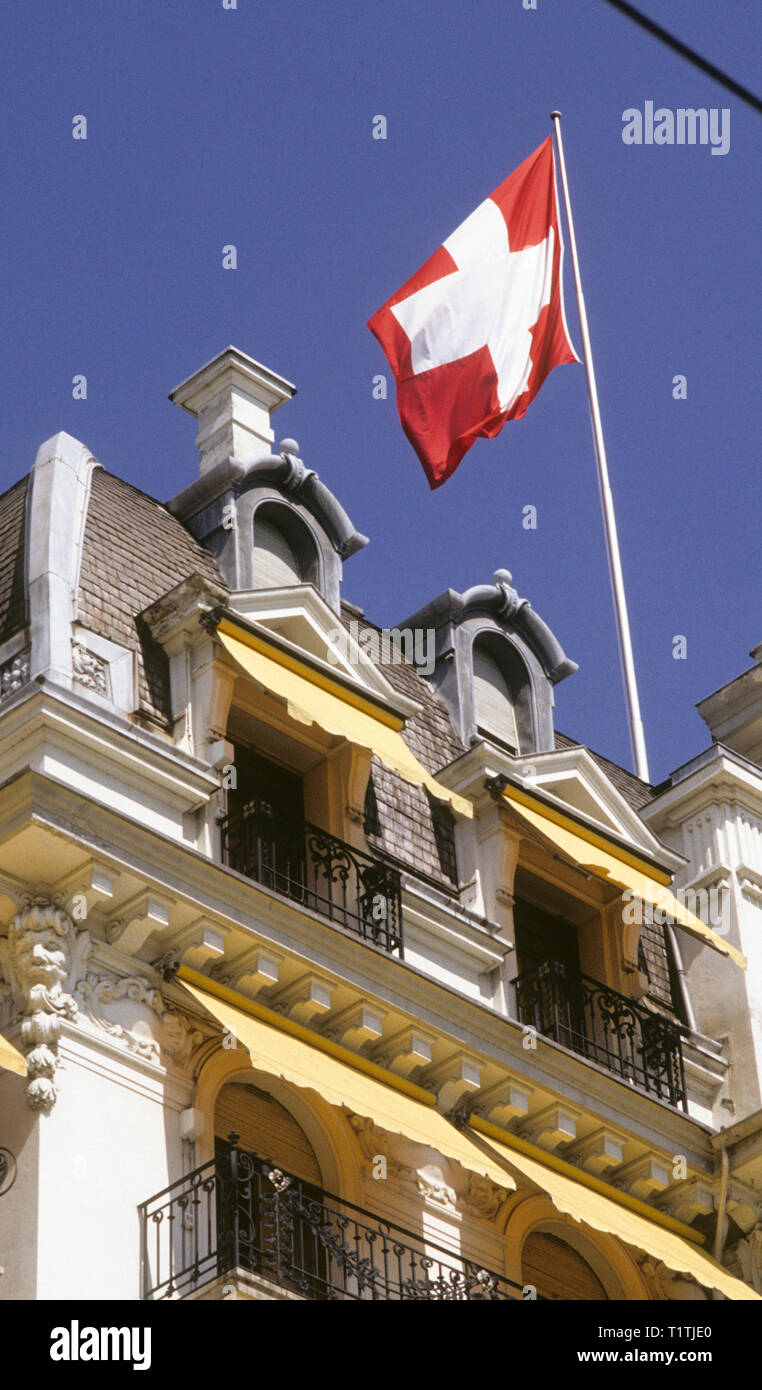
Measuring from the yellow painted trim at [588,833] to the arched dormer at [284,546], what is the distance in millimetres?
2873

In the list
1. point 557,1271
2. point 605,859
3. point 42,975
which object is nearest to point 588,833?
point 605,859

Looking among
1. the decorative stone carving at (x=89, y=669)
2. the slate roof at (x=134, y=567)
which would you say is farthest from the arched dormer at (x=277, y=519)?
the decorative stone carving at (x=89, y=669)

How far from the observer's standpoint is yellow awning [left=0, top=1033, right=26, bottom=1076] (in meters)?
19.1

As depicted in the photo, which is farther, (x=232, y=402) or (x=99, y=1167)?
(x=232, y=402)

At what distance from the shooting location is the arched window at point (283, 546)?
25.8 meters

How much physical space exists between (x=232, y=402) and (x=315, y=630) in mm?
3818

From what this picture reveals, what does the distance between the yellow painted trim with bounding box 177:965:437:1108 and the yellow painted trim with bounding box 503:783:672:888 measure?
131 inches

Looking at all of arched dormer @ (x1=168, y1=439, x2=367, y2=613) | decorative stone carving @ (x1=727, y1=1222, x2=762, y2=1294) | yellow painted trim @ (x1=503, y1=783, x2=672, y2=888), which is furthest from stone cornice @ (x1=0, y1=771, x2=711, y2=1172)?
arched dormer @ (x1=168, y1=439, x2=367, y2=613)

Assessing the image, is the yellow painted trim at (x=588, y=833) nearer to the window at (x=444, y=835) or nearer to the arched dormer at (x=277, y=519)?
the window at (x=444, y=835)

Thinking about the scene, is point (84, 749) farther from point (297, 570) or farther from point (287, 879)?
point (297, 570)

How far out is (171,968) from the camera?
825 inches

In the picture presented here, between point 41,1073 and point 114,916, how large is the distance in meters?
1.65

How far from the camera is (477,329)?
29.3 m

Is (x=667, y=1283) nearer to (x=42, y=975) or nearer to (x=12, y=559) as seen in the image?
(x=42, y=975)
